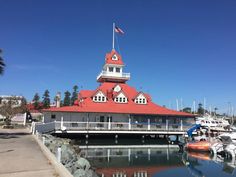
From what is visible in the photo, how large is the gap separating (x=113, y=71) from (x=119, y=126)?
13235 mm

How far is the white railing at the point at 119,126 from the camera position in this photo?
3959 cm

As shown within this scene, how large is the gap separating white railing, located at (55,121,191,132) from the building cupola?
11.5 m

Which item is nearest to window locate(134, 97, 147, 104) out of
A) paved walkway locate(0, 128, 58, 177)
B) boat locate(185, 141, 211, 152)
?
boat locate(185, 141, 211, 152)

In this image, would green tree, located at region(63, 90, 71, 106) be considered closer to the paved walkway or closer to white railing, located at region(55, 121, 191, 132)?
white railing, located at region(55, 121, 191, 132)

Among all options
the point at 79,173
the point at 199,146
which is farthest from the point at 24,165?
the point at 199,146

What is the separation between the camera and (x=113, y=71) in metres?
52.4

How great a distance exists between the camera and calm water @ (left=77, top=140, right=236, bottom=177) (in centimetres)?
2517

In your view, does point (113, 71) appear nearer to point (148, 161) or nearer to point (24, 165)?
point (148, 161)

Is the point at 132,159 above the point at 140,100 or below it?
below

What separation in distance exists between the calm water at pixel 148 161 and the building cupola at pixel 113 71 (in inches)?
505

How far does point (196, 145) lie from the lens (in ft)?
121

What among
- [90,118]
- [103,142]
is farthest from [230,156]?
[90,118]

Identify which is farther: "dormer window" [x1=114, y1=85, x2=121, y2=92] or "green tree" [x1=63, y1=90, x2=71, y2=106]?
"green tree" [x1=63, y1=90, x2=71, y2=106]

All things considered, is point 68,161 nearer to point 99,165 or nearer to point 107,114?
point 99,165
